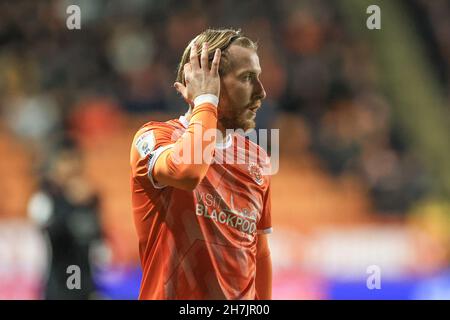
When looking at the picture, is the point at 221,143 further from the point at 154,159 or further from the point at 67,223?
the point at 67,223

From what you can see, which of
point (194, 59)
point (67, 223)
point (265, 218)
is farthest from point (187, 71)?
point (67, 223)

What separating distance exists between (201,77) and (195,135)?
0.31m

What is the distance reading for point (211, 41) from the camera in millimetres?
3682

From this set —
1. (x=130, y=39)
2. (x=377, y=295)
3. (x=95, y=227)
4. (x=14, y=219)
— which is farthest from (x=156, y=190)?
(x=130, y=39)

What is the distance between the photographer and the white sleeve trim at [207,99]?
3.43 meters

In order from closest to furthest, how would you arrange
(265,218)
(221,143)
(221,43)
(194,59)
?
(194,59) < (221,43) < (221,143) < (265,218)

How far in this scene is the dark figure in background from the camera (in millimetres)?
7656

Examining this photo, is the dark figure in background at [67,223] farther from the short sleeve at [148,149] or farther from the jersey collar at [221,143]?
the short sleeve at [148,149]

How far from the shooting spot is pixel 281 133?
12.1 meters

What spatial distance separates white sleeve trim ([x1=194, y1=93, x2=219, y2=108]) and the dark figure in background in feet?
14.6

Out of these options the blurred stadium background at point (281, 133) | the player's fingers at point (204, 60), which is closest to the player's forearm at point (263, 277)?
the player's fingers at point (204, 60)

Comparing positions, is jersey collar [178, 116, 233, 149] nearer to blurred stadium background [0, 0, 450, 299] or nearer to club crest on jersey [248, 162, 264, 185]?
club crest on jersey [248, 162, 264, 185]

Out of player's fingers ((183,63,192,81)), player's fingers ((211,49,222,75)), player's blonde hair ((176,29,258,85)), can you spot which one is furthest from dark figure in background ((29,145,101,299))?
player's fingers ((211,49,222,75))

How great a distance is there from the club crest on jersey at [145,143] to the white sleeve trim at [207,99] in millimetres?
237
